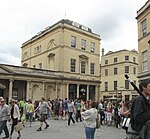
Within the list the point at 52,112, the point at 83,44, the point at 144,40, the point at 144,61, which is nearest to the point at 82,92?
the point at 83,44

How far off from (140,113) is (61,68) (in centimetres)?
3275

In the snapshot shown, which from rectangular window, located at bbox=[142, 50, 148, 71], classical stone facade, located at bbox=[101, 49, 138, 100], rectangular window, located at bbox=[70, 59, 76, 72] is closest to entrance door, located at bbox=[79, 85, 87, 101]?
rectangular window, located at bbox=[70, 59, 76, 72]

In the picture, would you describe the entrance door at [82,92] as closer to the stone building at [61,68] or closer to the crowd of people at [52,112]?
the stone building at [61,68]

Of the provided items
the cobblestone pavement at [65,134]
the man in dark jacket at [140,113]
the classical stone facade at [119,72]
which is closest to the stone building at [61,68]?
the classical stone facade at [119,72]

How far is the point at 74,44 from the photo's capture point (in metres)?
38.5

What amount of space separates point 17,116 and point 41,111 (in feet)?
11.6

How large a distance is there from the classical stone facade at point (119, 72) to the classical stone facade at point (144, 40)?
25.6 meters

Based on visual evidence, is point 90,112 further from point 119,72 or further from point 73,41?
point 119,72

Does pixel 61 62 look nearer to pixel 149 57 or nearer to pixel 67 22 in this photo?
pixel 67 22

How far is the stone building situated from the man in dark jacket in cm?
2769

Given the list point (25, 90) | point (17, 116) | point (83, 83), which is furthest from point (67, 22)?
point (17, 116)

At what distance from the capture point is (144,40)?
24672 millimetres

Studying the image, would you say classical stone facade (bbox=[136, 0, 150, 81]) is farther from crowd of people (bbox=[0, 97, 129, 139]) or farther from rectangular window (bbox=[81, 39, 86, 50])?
rectangular window (bbox=[81, 39, 86, 50])

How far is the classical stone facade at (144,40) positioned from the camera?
2373 cm
